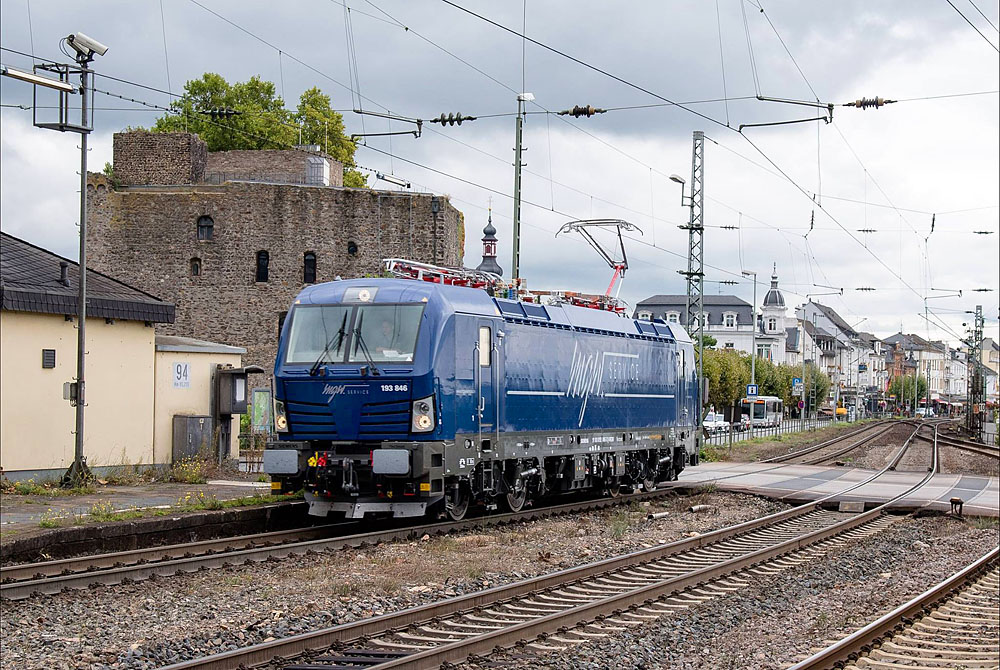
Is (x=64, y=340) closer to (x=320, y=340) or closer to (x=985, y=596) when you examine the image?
(x=320, y=340)

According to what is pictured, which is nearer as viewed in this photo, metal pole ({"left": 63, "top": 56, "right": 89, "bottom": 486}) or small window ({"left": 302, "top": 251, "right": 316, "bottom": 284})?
metal pole ({"left": 63, "top": 56, "right": 89, "bottom": 486})

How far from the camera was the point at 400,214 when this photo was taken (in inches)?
1879

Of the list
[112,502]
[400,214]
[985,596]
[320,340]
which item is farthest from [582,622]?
[400,214]

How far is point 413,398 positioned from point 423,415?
11.2 inches

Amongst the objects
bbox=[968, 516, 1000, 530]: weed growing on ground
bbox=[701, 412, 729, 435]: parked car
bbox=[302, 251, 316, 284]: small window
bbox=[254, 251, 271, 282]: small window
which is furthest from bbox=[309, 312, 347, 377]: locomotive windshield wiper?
bbox=[701, 412, 729, 435]: parked car

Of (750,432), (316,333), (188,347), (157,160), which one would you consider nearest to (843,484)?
(188,347)

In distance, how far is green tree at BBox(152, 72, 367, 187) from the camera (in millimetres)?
64188

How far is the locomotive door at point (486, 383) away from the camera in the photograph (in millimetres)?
17719

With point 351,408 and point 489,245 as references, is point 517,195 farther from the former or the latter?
point 489,245

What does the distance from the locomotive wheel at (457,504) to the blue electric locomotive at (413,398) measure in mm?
24

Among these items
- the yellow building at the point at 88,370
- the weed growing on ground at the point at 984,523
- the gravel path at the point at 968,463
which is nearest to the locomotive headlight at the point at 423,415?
the yellow building at the point at 88,370

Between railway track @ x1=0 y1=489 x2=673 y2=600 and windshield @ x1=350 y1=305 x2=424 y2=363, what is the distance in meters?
2.52

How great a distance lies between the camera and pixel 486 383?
18.0 meters

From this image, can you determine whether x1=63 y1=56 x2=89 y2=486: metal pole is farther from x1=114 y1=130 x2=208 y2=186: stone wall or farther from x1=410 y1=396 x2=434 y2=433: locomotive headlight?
x1=114 y1=130 x2=208 y2=186: stone wall
